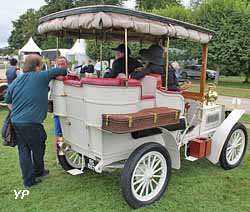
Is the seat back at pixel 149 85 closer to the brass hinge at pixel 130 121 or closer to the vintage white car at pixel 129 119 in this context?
the vintage white car at pixel 129 119

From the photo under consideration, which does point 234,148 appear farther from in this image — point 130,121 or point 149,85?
point 130,121

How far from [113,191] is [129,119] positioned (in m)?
1.38

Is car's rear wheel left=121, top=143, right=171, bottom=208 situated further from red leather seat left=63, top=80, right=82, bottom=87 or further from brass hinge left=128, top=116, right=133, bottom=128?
red leather seat left=63, top=80, right=82, bottom=87

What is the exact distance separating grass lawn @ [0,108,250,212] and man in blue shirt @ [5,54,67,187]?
46 cm

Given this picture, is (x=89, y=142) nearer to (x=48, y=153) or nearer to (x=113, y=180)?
(x=113, y=180)

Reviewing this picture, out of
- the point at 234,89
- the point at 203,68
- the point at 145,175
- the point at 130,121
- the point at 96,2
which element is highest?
the point at 96,2

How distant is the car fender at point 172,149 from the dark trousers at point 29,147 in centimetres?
158

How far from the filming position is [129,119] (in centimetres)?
319

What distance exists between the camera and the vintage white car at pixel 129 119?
3.27 m

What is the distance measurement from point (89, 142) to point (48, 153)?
2.24 meters

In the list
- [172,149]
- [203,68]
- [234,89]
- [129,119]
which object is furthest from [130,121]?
[234,89]

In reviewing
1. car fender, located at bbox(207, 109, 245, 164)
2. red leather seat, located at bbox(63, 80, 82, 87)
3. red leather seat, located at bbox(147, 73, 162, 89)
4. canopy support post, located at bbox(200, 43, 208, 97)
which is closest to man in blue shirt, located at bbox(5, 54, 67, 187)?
red leather seat, located at bbox(63, 80, 82, 87)

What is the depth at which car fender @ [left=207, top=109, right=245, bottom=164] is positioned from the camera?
471 centimetres

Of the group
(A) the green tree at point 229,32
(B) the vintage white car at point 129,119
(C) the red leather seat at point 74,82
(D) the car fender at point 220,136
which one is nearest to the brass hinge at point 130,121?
(B) the vintage white car at point 129,119
